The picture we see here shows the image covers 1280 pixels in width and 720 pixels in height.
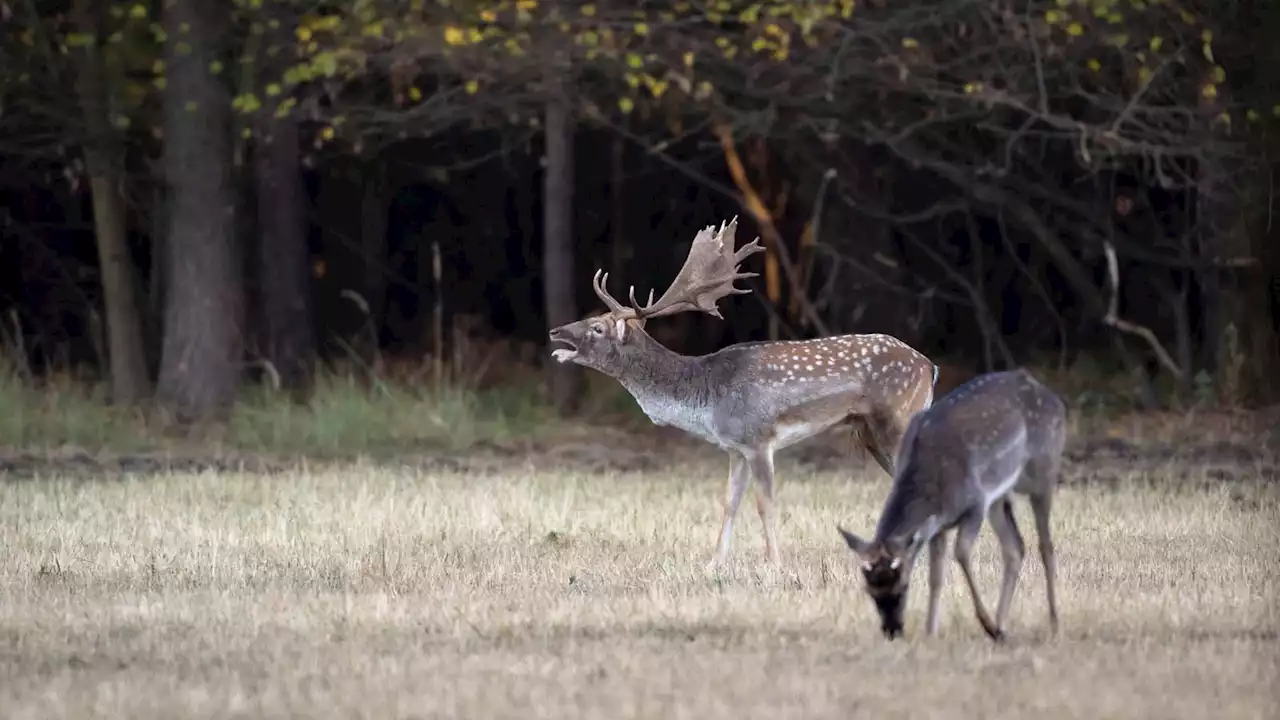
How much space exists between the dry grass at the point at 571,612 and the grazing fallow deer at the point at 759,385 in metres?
0.56

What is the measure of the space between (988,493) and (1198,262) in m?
10.6

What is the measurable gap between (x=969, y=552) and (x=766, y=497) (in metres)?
2.75

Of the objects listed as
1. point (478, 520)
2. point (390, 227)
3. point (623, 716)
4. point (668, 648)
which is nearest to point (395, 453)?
point (478, 520)

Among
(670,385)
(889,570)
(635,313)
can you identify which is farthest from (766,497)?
(889,570)

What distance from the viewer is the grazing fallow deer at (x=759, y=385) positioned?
38.4 ft

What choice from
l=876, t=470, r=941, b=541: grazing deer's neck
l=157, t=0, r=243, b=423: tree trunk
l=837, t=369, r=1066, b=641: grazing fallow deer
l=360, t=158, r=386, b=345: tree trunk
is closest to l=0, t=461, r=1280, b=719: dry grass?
l=837, t=369, r=1066, b=641: grazing fallow deer

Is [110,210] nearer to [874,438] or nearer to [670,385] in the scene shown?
[670,385]

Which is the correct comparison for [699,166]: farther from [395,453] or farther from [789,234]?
[395,453]

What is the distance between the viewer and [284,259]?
20.6 meters

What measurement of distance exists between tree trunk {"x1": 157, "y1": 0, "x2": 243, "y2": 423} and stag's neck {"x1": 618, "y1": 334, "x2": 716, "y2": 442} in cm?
672

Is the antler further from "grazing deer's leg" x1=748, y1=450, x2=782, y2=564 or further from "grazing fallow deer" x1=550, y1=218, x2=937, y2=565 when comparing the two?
"grazing deer's leg" x1=748, y1=450, x2=782, y2=564

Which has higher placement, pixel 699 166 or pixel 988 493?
pixel 988 493

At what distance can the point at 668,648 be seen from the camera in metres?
8.26

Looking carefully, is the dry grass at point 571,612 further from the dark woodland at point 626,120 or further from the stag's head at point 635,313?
the dark woodland at point 626,120
